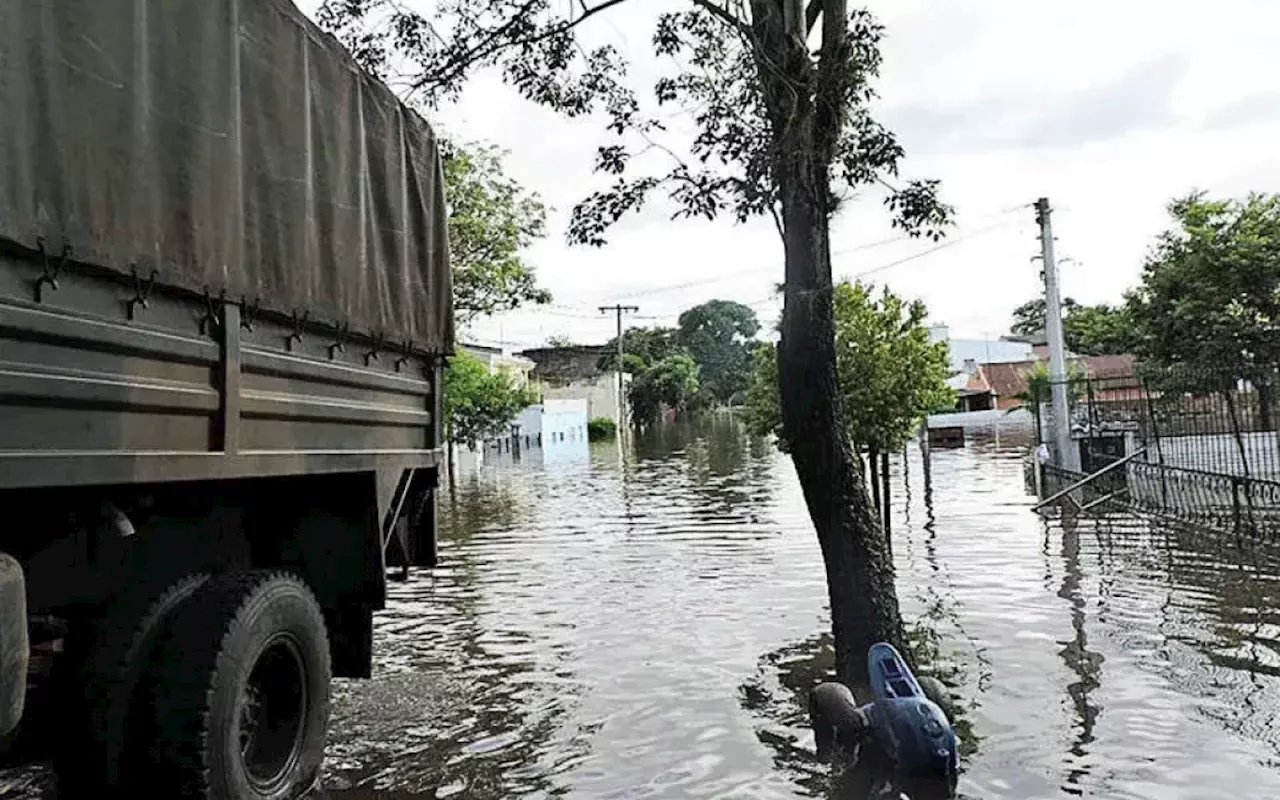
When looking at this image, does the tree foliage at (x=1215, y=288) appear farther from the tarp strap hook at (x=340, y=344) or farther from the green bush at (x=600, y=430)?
the green bush at (x=600, y=430)

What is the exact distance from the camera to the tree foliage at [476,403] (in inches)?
1245

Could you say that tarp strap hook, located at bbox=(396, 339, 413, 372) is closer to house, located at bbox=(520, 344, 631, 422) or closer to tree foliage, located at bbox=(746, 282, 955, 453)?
tree foliage, located at bbox=(746, 282, 955, 453)

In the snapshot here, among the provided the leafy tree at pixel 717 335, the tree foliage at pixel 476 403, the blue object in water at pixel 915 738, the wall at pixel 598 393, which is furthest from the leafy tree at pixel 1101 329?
the leafy tree at pixel 717 335

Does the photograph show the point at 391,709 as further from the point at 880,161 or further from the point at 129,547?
the point at 880,161

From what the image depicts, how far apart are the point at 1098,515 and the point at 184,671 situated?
1437 cm

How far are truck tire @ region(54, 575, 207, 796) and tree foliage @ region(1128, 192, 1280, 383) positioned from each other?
58.2ft

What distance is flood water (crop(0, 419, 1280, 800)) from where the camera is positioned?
527cm

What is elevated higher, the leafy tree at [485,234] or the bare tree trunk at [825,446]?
the leafy tree at [485,234]

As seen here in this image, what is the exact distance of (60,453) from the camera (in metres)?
2.75

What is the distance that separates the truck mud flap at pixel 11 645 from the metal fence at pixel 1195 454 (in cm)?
1262

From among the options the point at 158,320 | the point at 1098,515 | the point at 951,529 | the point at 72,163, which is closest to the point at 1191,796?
the point at 158,320

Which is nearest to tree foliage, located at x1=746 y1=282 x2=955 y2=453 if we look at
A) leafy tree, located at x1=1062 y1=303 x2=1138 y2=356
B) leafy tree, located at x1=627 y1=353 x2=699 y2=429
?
leafy tree, located at x1=1062 y1=303 x2=1138 y2=356

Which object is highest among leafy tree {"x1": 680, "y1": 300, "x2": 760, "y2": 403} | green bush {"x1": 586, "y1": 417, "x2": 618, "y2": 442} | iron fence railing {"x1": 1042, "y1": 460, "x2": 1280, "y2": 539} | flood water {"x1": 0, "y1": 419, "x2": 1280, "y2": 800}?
leafy tree {"x1": 680, "y1": 300, "x2": 760, "y2": 403}

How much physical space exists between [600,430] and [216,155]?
57295 mm
